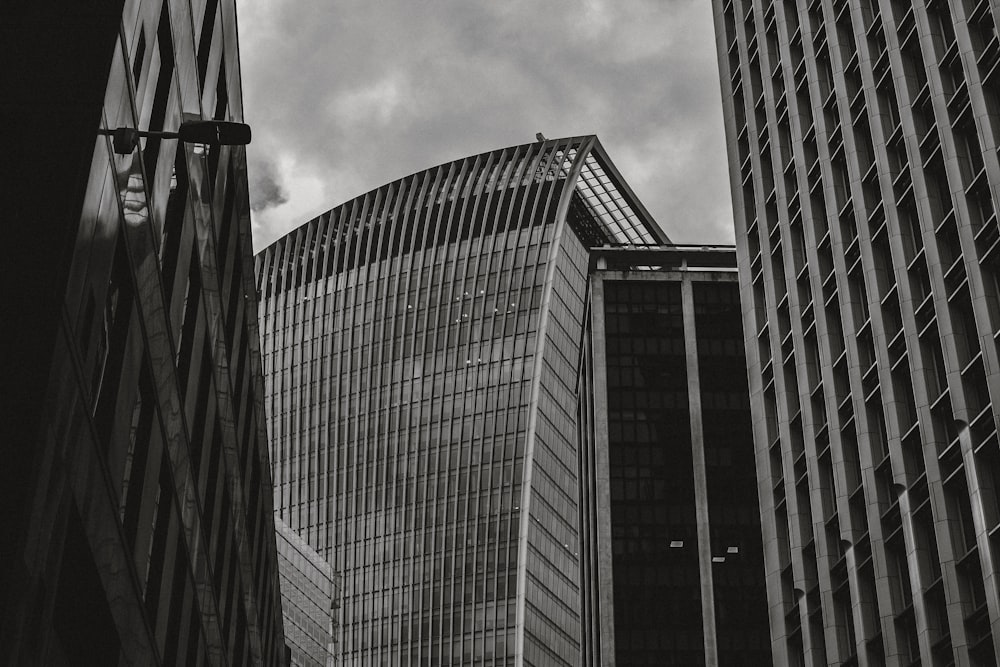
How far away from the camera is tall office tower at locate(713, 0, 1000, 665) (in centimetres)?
4572

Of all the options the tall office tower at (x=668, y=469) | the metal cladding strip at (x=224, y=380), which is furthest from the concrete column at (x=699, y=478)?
the metal cladding strip at (x=224, y=380)

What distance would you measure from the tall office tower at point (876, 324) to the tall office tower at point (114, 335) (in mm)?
25509

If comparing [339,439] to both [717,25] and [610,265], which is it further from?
[717,25]

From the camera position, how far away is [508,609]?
142750mm

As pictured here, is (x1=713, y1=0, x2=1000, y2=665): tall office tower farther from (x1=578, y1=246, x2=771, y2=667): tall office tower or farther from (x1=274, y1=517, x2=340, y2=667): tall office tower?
(x1=578, y1=246, x2=771, y2=667): tall office tower

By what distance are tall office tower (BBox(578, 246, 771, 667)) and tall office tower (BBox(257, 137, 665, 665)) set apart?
17.2 ft

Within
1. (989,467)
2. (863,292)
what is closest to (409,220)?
(863,292)

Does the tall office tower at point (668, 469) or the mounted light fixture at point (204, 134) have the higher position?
the tall office tower at point (668, 469)

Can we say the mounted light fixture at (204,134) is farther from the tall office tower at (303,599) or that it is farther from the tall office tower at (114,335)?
the tall office tower at (303,599)

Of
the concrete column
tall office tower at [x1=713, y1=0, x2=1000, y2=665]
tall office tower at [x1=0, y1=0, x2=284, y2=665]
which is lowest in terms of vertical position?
tall office tower at [x1=0, y1=0, x2=284, y2=665]

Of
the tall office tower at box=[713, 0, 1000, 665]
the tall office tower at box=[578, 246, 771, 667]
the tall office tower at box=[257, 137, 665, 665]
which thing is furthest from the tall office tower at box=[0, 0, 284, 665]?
the tall office tower at box=[578, 246, 771, 667]

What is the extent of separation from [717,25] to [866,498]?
3727 centimetres

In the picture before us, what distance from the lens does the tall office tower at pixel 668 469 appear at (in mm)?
152125

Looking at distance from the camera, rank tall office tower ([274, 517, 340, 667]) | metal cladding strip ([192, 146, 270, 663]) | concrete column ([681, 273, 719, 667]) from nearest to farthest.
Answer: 1. metal cladding strip ([192, 146, 270, 663])
2. tall office tower ([274, 517, 340, 667])
3. concrete column ([681, 273, 719, 667])
